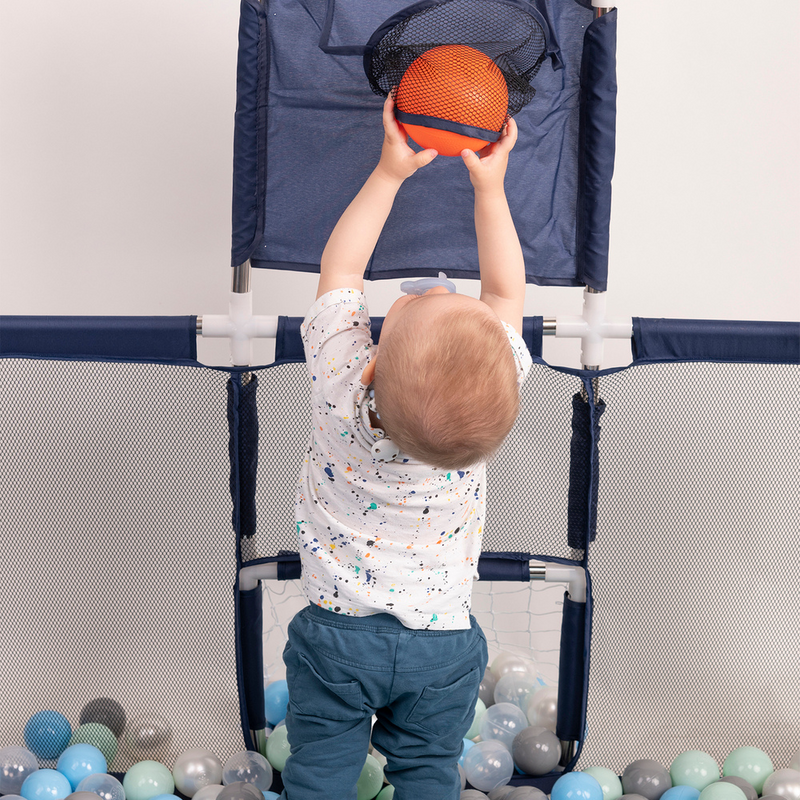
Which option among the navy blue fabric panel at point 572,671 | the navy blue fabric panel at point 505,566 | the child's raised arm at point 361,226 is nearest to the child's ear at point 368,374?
the child's raised arm at point 361,226

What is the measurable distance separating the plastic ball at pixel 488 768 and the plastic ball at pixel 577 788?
0.27 feet

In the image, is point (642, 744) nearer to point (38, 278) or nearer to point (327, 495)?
point (327, 495)

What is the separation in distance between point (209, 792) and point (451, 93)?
1037mm

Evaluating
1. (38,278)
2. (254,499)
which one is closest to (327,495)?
(254,499)

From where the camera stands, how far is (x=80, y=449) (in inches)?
48.8

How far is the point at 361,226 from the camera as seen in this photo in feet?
3.46

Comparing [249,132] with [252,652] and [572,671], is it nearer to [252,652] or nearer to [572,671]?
[252,652]

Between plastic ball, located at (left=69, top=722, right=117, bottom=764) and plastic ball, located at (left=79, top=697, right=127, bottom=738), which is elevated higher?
plastic ball, located at (left=79, top=697, right=127, bottom=738)

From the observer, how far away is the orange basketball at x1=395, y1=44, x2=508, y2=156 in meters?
0.97

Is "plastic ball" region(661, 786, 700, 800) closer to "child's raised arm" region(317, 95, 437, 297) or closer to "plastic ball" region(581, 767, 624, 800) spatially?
"plastic ball" region(581, 767, 624, 800)

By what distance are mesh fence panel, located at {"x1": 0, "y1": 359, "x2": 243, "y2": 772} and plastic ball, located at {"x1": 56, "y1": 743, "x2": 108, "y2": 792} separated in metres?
0.04

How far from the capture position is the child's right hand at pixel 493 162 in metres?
1.05

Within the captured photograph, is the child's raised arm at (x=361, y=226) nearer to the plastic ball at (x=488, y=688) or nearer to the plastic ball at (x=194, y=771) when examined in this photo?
the plastic ball at (x=194, y=771)

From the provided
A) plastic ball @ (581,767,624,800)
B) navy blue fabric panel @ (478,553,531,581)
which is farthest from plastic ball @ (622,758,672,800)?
navy blue fabric panel @ (478,553,531,581)
